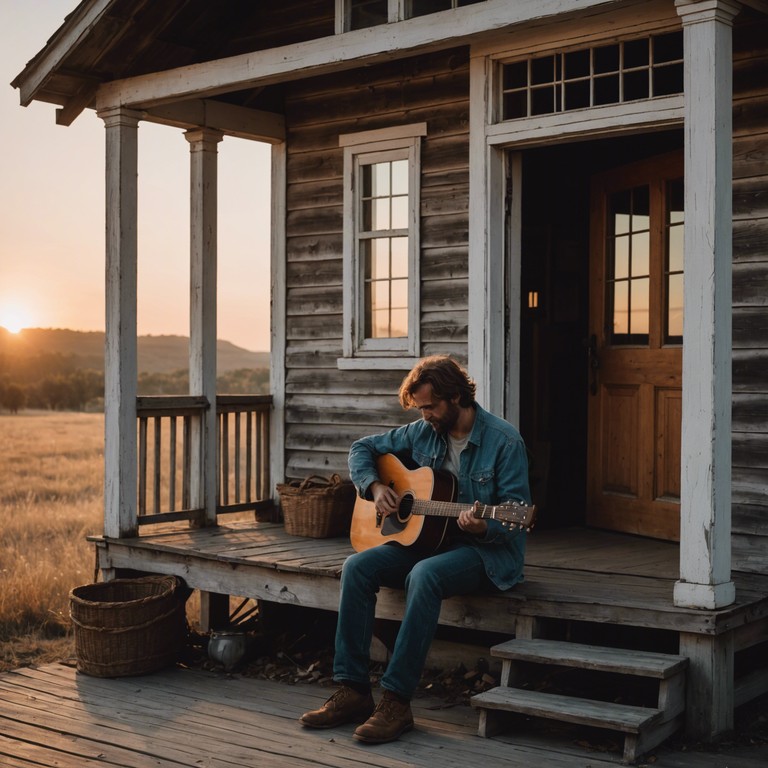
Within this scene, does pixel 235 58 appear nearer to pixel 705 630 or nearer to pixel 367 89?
pixel 367 89

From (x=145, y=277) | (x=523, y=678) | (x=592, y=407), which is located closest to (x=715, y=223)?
(x=523, y=678)

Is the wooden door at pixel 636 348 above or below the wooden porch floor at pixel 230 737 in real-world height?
above

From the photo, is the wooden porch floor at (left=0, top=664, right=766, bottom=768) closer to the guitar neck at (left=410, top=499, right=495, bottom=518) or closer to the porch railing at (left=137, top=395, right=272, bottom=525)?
the guitar neck at (left=410, top=499, right=495, bottom=518)

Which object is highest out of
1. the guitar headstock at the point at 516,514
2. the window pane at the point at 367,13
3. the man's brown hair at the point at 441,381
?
the window pane at the point at 367,13

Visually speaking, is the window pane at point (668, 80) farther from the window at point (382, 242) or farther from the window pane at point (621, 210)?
the window at point (382, 242)

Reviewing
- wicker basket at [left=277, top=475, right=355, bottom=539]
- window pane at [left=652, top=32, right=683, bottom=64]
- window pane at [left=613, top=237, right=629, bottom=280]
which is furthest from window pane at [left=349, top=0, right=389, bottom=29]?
wicker basket at [left=277, top=475, right=355, bottom=539]

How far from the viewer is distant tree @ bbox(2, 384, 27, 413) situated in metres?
39.2

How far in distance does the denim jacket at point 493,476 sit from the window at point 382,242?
1.87 metres

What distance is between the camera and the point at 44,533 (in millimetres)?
12773

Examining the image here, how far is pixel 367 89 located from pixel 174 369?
1991 inches

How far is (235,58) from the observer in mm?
6336

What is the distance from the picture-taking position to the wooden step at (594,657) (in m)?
4.57

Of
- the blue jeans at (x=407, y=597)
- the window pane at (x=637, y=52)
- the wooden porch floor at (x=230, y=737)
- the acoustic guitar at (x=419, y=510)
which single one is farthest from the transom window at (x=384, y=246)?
the wooden porch floor at (x=230, y=737)

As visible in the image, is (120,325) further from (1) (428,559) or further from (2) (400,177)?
(1) (428,559)
